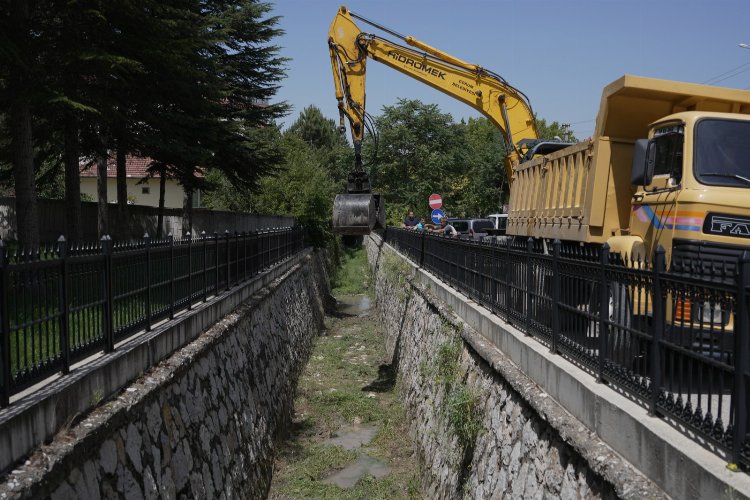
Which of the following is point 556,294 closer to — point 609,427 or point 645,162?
point 645,162

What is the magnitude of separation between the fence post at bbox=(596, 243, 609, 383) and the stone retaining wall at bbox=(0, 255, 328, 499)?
3893 mm

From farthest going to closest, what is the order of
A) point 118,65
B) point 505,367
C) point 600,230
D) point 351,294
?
point 351,294, point 118,65, point 600,230, point 505,367

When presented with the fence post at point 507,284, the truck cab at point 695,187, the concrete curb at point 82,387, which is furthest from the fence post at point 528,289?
the concrete curb at point 82,387

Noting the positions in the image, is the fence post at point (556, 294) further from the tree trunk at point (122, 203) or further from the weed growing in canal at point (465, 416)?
the tree trunk at point (122, 203)

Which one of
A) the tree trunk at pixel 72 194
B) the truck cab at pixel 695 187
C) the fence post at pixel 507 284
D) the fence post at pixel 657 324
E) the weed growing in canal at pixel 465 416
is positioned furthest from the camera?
the tree trunk at pixel 72 194

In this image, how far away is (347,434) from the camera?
514 inches

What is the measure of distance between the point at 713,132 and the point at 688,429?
385 centimetres

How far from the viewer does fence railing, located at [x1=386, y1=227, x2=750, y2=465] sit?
3883 millimetres

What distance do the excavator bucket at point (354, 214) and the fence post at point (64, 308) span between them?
829 centimetres

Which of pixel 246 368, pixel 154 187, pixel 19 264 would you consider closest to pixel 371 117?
pixel 246 368

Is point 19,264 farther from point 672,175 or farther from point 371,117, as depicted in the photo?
point 371,117

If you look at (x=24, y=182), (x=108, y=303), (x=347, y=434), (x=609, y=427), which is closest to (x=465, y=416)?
(x=609, y=427)

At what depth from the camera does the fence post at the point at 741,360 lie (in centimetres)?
371

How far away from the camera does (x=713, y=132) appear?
702 cm
